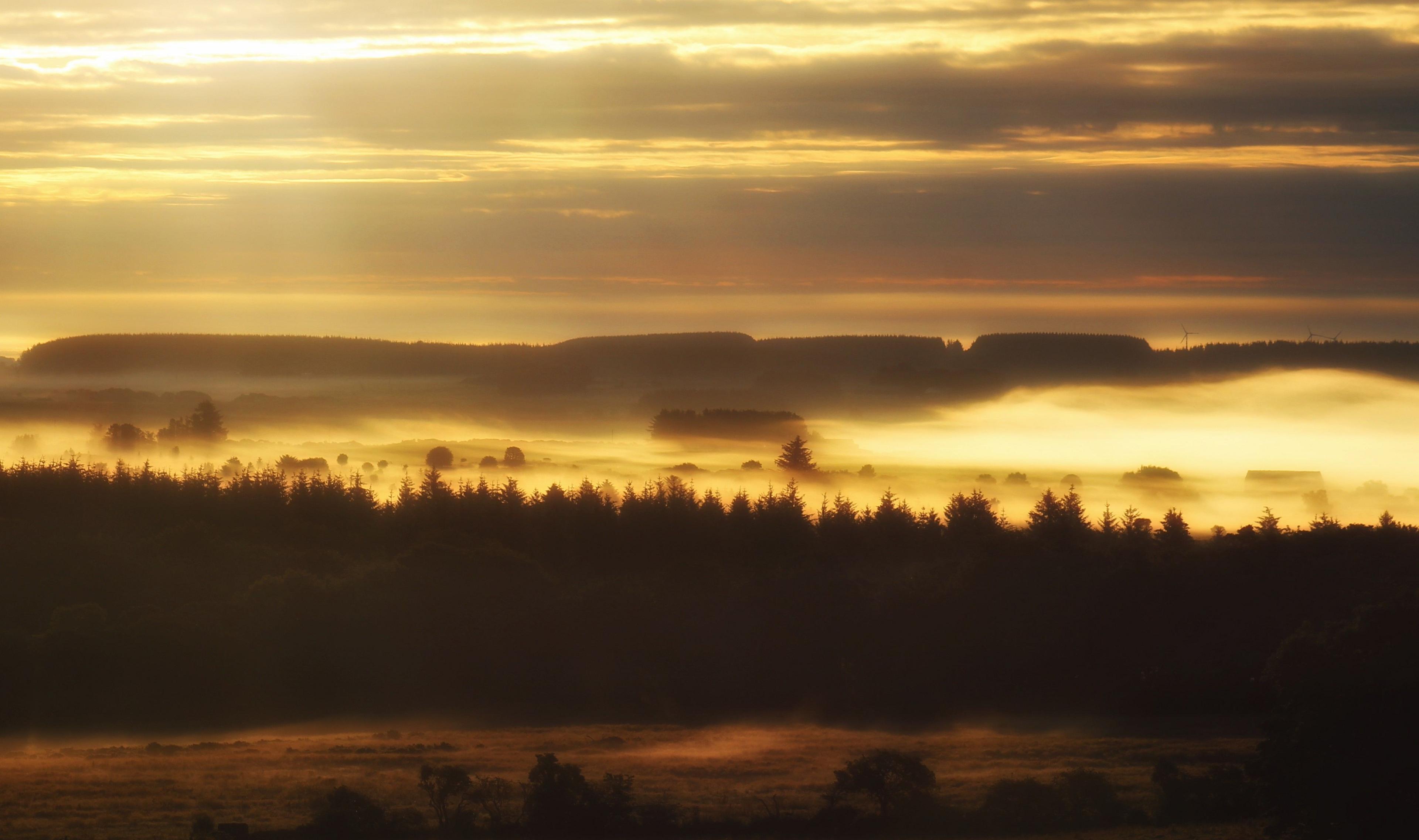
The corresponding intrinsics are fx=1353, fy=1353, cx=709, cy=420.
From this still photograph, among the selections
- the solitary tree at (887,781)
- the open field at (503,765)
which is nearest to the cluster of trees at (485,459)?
the open field at (503,765)

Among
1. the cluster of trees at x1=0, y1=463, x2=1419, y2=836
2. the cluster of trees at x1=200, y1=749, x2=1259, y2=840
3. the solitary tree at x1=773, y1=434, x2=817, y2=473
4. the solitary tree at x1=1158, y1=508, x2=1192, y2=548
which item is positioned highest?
the solitary tree at x1=773, y1=434, x2=817, y2=473

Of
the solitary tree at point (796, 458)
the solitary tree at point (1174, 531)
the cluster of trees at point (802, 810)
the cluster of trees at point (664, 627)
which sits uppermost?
the solitary tree at point (796, 458)

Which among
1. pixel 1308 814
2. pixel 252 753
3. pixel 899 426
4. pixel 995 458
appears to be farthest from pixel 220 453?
pixel 1308 814

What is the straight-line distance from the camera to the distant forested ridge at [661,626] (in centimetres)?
6519

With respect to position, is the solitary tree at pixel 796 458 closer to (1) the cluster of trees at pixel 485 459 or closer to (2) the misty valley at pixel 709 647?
(2) the misty valley at pixel 709 647

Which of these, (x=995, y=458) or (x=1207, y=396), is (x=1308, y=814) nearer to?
(x=995, y=458)

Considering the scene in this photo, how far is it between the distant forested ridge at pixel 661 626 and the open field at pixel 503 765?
5952mm

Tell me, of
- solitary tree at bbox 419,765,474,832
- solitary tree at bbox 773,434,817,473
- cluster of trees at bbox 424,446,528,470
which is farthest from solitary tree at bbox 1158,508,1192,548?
cluster of trees at bbox 424,446,528,470

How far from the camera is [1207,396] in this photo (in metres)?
183

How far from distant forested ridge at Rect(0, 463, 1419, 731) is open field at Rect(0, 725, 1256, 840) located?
5.95 meters

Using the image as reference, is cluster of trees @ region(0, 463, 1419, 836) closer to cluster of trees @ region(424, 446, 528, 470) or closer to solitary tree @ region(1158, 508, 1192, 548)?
solitary tree @ region(1158, 508, 1192, 548)

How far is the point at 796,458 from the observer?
168 meters

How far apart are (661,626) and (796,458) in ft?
309

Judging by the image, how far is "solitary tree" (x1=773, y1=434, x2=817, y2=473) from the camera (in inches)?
6471
